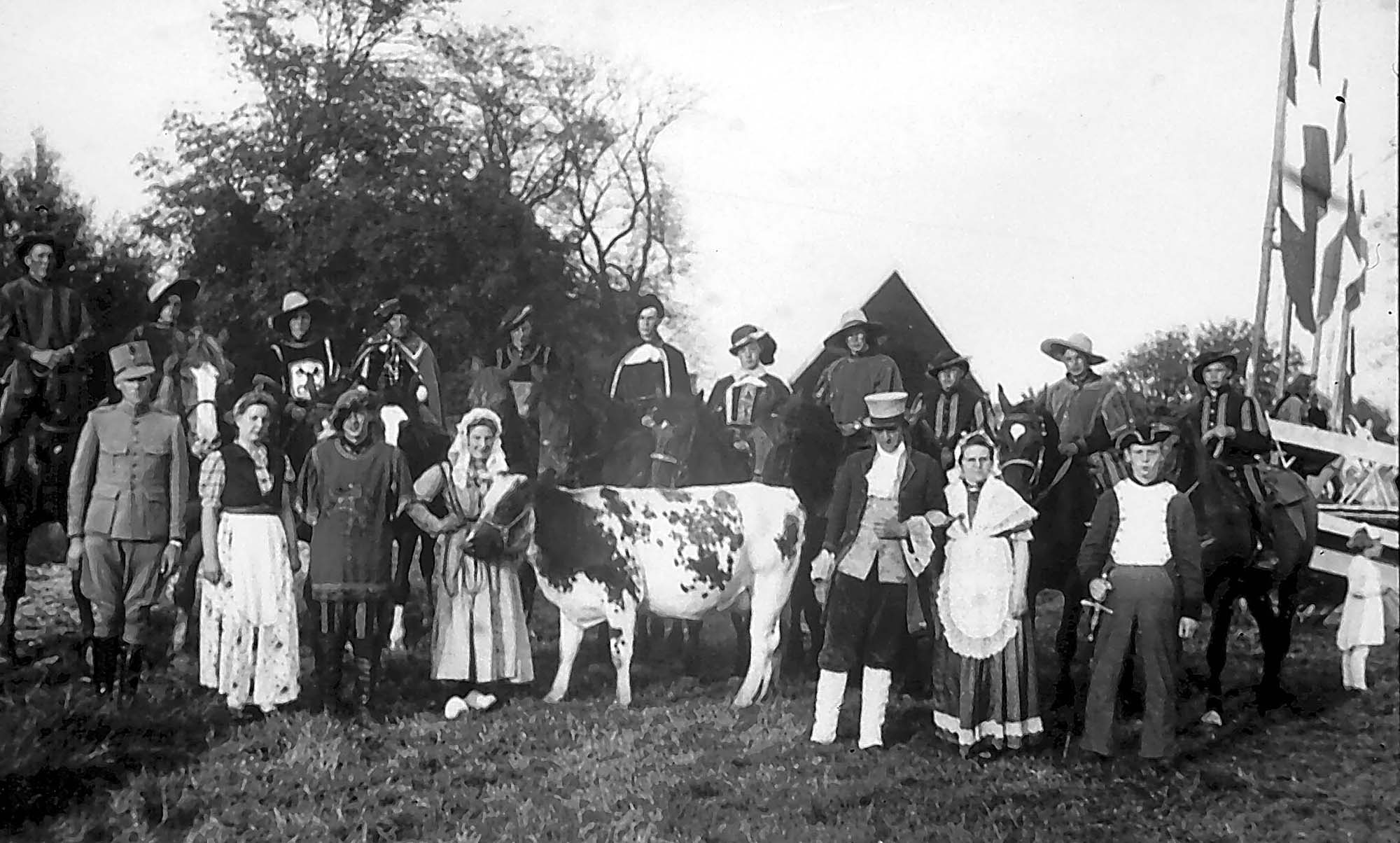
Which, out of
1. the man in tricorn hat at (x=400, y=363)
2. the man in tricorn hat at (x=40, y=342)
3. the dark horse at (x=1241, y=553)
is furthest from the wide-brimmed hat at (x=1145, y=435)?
the man in tricorn hat at (x=40, y=342)

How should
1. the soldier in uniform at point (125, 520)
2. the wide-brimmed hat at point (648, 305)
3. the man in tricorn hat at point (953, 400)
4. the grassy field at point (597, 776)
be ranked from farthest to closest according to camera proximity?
the man in tricorn hat at point (953, 400) < the wide-brimmed hat at point (648, 305) < the soldier in uniform at point (125, 520) < the grassy field at point (597, 776)

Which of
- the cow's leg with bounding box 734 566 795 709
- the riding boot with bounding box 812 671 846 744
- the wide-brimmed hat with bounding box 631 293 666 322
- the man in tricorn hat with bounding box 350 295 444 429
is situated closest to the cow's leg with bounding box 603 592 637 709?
the cow's leg with bounding box 734 566 795 709

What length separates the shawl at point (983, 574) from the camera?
4.25 metres

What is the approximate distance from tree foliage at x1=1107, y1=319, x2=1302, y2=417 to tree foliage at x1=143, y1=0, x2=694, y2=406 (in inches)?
81.8

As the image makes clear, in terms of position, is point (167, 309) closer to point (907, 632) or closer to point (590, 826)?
point (590, 826)

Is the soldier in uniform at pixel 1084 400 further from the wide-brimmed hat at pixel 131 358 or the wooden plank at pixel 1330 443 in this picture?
the wide-brimmed hat at pixel 131 358

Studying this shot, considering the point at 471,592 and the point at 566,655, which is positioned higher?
Result: the point at 471,592

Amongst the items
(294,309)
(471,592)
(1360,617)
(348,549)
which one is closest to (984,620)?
(1360,617)

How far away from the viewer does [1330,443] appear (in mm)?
4816

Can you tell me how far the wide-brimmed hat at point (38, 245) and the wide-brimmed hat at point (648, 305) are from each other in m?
2.34

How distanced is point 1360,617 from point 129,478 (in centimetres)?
526

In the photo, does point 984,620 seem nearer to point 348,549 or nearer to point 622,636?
point 622,636

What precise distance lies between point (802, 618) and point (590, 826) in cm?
125

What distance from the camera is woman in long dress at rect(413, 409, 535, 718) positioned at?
4.39 meters
